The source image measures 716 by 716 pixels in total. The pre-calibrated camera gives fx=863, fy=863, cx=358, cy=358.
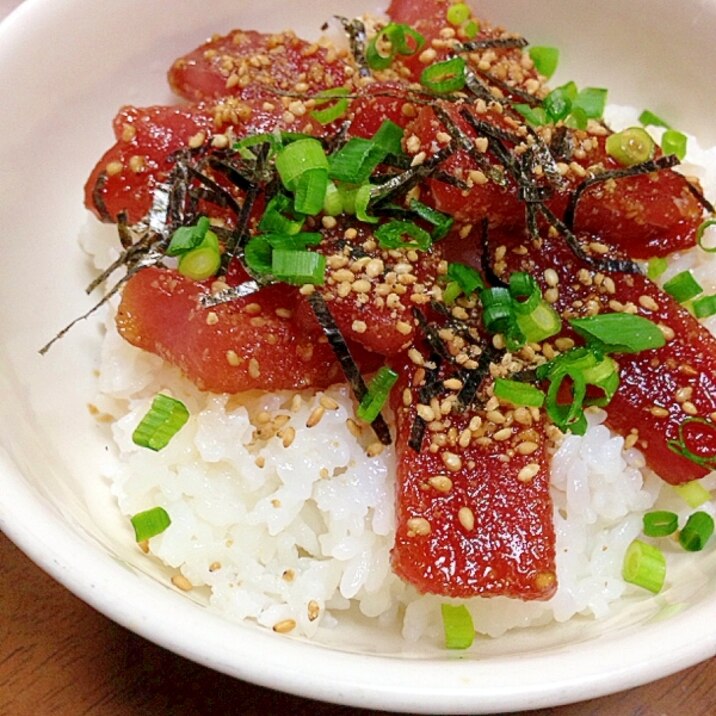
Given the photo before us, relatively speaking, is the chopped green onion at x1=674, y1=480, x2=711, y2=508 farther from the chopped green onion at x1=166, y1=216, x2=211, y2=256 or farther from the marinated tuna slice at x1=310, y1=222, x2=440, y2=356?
the chopped green onion at x1=166, y1=216, x2=211, y2=256

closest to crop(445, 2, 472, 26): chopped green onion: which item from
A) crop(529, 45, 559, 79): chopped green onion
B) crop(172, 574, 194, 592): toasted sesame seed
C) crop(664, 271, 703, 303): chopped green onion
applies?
crop(529, 45, 559, 79): chopped green onion

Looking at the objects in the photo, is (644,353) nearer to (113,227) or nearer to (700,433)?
(700,433)

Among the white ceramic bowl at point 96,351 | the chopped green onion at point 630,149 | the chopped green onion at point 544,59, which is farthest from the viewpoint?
the chopped green onion at point 544,59

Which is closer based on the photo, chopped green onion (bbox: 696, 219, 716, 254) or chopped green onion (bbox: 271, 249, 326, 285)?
chopped green onion (bbox: 271, 249, 326, 285)

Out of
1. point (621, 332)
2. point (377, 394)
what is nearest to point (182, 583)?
point (377, 394)

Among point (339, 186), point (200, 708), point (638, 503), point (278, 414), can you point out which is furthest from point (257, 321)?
point (638, 503)

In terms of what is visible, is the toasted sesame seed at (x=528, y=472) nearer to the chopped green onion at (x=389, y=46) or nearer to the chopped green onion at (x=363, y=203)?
the chopped green onion at (x=363, y=203)

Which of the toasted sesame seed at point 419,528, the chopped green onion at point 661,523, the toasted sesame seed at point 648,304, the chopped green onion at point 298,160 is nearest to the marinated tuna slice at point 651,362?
the toasted sesame seed at point 648,304
